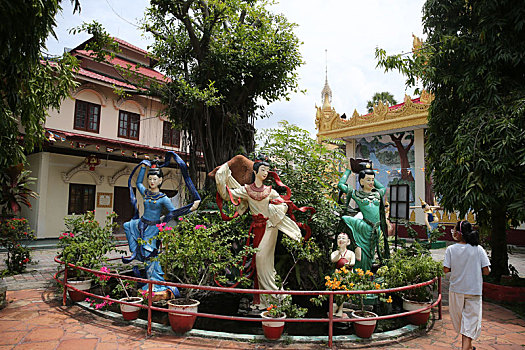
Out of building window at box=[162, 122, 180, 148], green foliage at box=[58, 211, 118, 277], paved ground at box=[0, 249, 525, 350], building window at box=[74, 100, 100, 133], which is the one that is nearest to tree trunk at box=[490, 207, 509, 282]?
paved ground at box=[0, 249, 525, 350]

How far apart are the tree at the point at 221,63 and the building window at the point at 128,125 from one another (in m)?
6.60

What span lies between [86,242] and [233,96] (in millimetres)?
5503

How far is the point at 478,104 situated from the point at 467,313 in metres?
4.85

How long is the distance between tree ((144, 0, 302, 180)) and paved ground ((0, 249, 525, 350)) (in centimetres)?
474

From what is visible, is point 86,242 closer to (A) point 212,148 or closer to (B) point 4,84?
(B) point 4,84

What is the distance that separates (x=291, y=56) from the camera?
945cm

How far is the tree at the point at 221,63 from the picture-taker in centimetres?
895

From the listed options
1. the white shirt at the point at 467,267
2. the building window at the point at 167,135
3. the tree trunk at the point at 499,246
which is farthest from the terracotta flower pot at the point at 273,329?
the building window at the point at 167,135

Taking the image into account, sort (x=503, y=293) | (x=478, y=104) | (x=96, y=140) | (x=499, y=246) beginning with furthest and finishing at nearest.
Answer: (x=96, y=140)
(x=499, y=246)
(x=478, y=104)
(x=503, y=293)

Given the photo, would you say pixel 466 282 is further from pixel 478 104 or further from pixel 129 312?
pixel 478 104

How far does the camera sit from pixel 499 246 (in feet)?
25.5

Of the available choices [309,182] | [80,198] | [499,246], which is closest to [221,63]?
[309,182]

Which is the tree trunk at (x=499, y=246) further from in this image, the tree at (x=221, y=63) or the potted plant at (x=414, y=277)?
the tree at (x=221, y=63)

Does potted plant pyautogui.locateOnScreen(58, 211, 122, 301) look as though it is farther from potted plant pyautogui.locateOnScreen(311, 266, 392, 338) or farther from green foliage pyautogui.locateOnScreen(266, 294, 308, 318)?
potted plant pyautogui.locateOnScreen(311, 266, 392, 338)
